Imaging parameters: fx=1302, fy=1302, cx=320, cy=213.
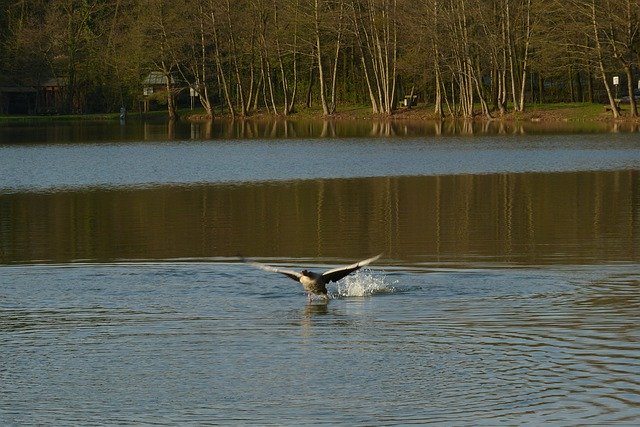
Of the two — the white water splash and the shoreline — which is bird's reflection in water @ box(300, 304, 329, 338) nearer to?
the white water splash

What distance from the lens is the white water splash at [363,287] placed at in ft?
65.3

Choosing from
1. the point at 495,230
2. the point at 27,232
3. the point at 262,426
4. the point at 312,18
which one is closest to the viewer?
the point at 262,426

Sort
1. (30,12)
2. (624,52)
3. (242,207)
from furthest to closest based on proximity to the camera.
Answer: (30,12)
(624,52)
(242,207)

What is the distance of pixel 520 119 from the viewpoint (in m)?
84.4

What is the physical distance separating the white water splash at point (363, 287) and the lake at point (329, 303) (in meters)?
0.04

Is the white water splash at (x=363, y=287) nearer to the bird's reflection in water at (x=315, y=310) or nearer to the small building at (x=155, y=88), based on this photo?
the bird's reflection in water at (x=315, y=310)

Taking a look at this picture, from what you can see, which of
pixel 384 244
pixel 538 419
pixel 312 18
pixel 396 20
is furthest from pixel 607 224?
pixel 312 18

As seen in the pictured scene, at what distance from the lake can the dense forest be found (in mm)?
36978

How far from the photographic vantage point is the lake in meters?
13.2

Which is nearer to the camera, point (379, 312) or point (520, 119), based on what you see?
point (379, 312)

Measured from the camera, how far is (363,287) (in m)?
20.0

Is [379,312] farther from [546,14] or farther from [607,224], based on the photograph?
[546,14]

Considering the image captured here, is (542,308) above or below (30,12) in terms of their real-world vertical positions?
below

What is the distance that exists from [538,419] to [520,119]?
73.5 metres
